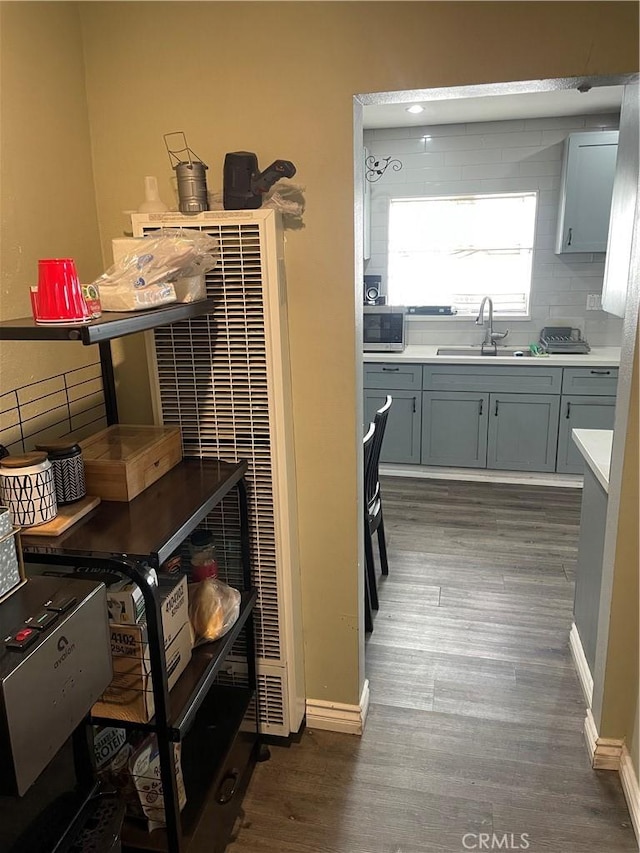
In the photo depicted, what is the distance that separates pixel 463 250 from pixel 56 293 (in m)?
4.14

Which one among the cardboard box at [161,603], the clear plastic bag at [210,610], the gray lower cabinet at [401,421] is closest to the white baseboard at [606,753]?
the clear plastic bag at [210,610]

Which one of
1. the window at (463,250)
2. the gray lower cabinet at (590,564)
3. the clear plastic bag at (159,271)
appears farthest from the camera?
the window at (463,250)

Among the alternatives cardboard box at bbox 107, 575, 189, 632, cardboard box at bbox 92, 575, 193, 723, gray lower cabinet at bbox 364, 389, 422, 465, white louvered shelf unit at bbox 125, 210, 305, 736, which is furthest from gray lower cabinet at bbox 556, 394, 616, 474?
cardboard box at bbox 92, 575, 193, 723

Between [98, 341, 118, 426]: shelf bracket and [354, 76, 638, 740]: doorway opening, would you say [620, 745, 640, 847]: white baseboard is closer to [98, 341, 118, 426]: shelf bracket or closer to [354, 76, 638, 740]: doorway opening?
[98, 341, 118, 426]: shelf bracket

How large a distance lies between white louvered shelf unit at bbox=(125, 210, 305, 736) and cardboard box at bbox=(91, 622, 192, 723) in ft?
1.91

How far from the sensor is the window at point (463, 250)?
4711mm

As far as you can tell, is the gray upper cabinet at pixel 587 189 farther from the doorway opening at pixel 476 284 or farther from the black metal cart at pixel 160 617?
the black metal cart at pixel 160 617

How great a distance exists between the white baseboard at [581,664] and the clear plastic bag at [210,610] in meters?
1.34

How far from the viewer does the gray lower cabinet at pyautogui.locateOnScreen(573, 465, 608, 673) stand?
2260 millimetres

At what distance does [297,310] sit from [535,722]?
1.66 meters

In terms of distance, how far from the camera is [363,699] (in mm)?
2240

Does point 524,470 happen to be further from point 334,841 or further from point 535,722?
point 334,841

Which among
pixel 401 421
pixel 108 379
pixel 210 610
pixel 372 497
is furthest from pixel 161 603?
pixel 401 421

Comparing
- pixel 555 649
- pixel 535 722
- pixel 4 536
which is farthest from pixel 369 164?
pixel 4 536
